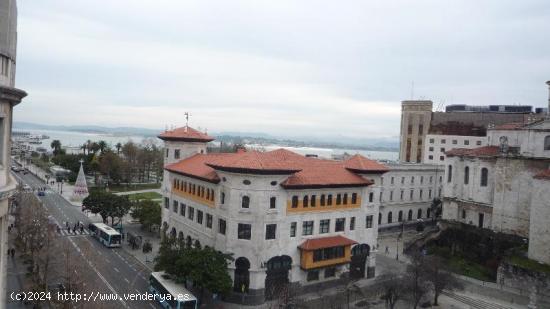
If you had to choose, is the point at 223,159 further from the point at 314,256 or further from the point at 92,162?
the point at 92,162

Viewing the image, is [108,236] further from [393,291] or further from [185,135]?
[393,291]

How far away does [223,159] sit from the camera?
45.9 meters

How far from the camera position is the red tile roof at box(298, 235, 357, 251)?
1683 inches

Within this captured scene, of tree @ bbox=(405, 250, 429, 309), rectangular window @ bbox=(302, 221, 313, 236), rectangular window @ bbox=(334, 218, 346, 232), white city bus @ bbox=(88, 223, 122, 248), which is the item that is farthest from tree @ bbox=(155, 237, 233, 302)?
white city bus @ bbox=(88, 223, 122, 248)

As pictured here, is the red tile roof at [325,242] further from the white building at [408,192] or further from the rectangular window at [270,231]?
the white building at [408,192]

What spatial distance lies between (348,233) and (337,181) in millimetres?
5790

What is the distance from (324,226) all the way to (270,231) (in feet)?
21.5

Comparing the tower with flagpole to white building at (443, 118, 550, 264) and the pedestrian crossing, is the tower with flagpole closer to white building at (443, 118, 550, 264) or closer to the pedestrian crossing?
the pedestrian crossing

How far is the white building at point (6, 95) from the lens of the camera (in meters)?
14.2

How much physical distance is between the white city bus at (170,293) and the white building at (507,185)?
118 ft

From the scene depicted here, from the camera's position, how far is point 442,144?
95.3 meters

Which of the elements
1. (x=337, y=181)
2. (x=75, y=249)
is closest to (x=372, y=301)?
(x=337, y=181)

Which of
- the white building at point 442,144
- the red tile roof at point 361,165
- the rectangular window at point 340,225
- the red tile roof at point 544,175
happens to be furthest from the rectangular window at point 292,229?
the white building at point 442,144

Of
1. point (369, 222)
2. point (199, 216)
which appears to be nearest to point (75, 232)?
point (199, 216)
